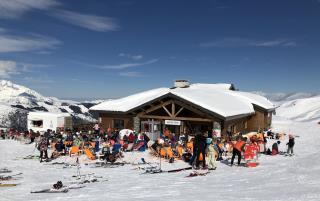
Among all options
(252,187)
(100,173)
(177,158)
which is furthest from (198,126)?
(252,187)

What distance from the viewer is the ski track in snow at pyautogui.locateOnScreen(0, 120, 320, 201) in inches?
362

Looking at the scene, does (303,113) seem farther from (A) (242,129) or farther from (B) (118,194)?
(B) (118,194)

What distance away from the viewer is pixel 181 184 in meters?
11.7

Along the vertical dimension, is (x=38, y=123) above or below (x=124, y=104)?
below

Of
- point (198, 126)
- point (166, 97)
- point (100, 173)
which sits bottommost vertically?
point (100, 173)

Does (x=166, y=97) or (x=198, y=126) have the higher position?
(x=166, y=97)

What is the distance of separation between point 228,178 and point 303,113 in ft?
324

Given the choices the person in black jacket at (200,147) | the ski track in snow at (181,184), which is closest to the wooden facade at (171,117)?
the ski track in snow at (181,184)

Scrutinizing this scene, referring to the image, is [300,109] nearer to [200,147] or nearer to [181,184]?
[200,147]

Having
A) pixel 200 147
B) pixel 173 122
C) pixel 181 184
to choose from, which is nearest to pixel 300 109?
pixel 173 122

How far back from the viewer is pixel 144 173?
1490 cm

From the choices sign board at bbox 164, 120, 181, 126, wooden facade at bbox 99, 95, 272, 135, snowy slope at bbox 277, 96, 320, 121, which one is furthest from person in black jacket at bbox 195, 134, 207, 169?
snowy slope at bbox 277, 96, 320, 121

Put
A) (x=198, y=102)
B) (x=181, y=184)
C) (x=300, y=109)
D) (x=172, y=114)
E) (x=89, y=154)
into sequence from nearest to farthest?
(x=181, y=184)
(x=89, y=154)
(x=198, y=102)
(x=172, y=114)
(x=300, y=109)

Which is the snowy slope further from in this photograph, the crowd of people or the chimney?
the crowd of people
